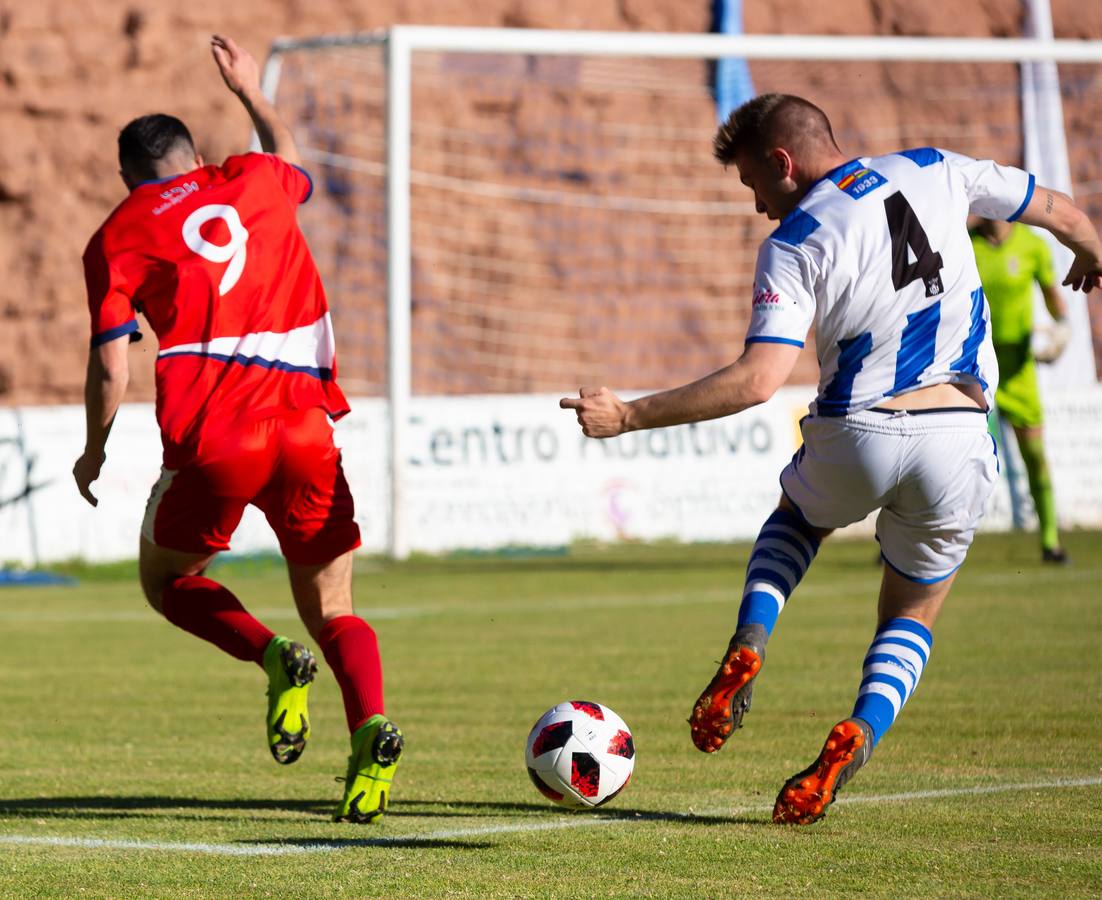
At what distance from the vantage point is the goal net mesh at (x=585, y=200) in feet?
69.1

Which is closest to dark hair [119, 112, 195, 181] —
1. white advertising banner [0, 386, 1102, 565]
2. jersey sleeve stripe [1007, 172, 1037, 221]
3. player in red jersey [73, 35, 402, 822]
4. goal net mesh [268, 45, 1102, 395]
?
player in red jersey [73, 35, 402, 822]

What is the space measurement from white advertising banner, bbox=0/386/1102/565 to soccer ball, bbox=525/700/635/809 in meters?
→ 9.98

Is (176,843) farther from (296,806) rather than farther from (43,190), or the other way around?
(43,190)

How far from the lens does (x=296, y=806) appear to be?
5652mm

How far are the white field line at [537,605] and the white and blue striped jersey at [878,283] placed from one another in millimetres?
6681

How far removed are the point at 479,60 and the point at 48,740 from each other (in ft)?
47.9

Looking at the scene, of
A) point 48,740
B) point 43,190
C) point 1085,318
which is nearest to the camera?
point 48,740

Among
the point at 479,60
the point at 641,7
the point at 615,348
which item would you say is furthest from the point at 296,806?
the point at 641,7

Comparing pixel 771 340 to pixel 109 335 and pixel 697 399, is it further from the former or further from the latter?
pixel 109 335

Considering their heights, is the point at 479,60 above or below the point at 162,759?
above

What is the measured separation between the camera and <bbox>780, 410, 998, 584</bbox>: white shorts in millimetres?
5027

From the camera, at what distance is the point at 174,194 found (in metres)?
5.53

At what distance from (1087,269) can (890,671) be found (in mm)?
1352

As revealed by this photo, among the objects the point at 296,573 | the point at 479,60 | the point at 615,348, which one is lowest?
the point at 615,348
